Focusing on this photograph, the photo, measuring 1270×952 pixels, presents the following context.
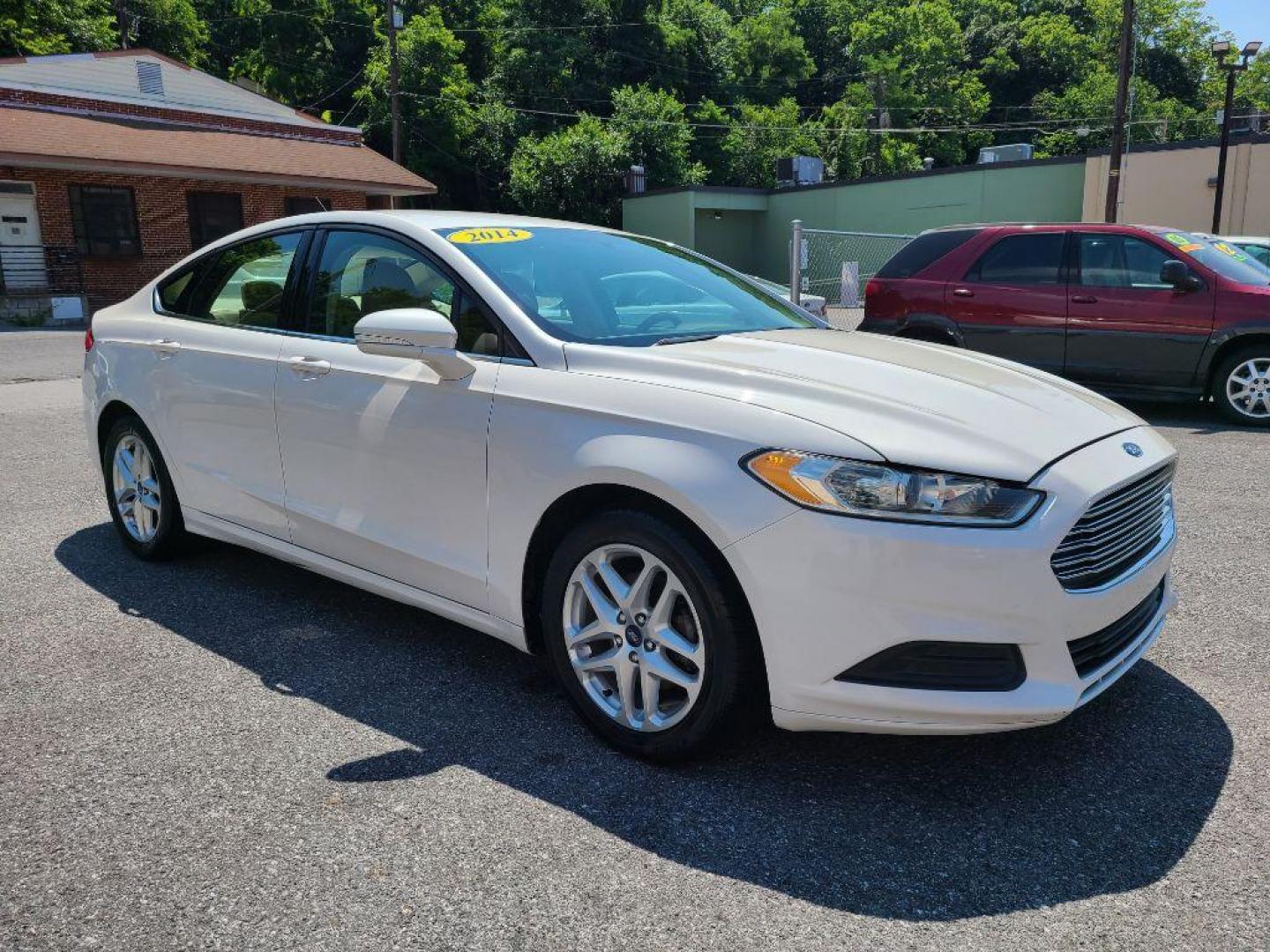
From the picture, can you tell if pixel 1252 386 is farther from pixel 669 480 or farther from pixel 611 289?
pixel 669 480

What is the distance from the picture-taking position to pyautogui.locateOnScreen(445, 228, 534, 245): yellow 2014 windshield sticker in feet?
Result: 12.1

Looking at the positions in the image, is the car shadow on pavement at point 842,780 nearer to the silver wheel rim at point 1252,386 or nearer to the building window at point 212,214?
the silver wheel rim at point 1252,386

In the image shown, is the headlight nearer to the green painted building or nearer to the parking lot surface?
the parking lot surface

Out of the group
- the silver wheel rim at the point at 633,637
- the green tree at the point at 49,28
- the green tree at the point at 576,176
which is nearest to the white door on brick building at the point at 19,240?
the green tree at the point at 49,28

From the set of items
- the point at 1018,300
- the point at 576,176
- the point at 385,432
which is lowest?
the point at 1018,300

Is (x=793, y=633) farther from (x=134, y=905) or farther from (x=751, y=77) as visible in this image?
(x=751, y=77)

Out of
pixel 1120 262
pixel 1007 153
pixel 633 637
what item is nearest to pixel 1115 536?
pixel 633 637

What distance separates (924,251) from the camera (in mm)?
9844

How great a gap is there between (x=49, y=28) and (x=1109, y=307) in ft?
150

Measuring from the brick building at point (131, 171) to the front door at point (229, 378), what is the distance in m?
21.0

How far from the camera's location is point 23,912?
2369 millimetres

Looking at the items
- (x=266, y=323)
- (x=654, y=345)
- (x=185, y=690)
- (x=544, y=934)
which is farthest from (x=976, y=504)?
(x=266, y=323)

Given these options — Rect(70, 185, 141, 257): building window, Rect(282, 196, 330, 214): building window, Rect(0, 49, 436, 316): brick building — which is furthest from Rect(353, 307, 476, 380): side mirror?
Rect(282, 196, 330, 214): building window

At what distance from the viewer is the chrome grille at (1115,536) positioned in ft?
8.71
